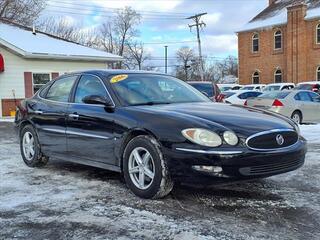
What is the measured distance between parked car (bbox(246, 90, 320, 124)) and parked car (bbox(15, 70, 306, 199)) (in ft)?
32.0

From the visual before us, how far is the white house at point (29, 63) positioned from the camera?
→ 840 inches

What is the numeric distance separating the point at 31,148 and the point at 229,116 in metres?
3.72

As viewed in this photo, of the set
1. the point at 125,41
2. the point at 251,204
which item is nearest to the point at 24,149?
the point at 251,204

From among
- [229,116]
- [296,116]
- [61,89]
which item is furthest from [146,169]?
[296,116]

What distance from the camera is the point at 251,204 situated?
532 centimetres

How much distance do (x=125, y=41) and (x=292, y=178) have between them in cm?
6846

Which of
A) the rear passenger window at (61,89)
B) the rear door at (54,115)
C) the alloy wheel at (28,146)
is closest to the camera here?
the rear door at (54,115)

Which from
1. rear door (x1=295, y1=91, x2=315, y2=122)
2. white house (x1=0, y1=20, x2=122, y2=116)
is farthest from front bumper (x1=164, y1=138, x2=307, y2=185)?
white house (x1=0, y1=20, x2=122, y2=116)

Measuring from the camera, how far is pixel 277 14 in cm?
4859

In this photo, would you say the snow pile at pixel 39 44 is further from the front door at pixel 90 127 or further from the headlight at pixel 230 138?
the headlight at pixel 230 138

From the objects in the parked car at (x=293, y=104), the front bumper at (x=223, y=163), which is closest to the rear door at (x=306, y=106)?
the parked car at (x=293, y=104)

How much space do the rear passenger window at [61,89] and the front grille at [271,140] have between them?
3.04 m

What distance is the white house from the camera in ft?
70.0

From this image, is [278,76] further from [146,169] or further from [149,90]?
[146,169]
